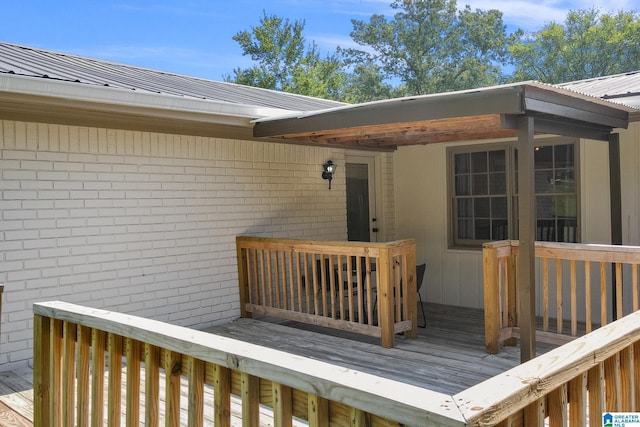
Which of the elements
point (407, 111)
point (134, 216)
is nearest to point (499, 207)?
point (407, 111)

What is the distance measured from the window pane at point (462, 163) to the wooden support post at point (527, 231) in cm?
311

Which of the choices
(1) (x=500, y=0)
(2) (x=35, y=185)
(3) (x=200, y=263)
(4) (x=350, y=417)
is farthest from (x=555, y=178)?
(1) (x=500, y=0)

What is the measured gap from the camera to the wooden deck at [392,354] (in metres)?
4.03

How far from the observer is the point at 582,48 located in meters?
25.8

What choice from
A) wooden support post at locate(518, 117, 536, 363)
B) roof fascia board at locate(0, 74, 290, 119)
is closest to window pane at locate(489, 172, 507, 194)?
wooden support post at locate(518, 117, 536, 363)

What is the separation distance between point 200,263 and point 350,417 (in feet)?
16.0

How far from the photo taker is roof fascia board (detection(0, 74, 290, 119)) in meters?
3.75

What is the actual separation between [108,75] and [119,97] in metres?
1.13

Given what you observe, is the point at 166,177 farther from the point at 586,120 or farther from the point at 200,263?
the point at 586,120

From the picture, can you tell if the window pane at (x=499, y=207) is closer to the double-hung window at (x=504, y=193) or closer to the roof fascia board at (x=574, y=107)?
the double-hung window at (x=504, y=193)

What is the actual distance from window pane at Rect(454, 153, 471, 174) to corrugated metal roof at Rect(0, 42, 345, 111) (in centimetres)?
195

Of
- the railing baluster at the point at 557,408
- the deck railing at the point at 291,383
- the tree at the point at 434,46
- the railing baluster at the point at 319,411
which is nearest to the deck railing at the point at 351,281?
the deck railing at the point at 291,383

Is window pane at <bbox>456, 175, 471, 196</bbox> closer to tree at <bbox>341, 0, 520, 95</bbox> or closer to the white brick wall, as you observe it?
the white brick wall

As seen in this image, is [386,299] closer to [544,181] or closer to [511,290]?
[511,290]
